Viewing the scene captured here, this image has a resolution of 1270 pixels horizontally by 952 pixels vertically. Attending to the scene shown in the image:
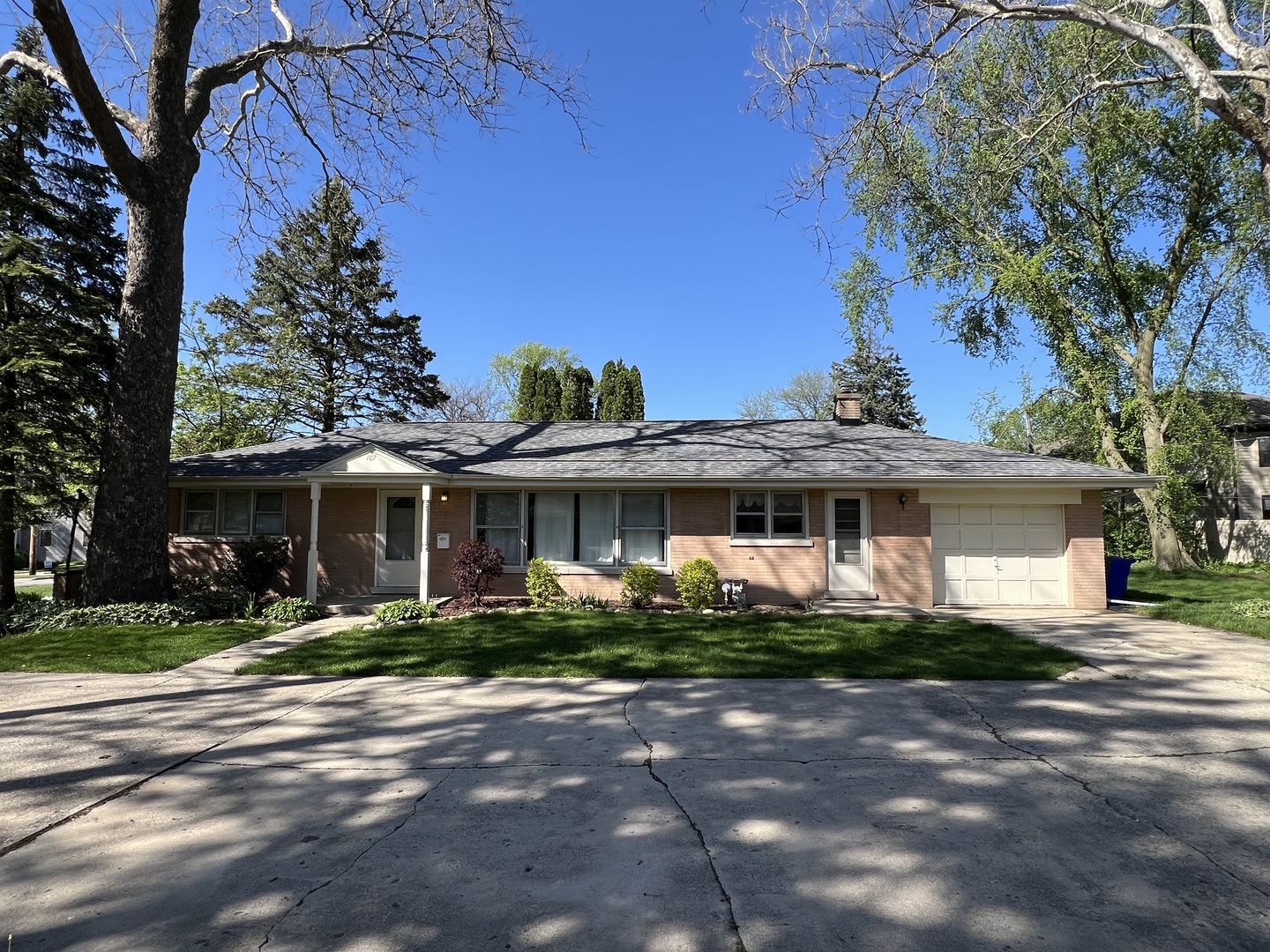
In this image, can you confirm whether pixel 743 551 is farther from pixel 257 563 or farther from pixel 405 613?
pixel 257 563

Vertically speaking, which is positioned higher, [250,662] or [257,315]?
[257,315]

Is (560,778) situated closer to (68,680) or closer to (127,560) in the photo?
(68,680)

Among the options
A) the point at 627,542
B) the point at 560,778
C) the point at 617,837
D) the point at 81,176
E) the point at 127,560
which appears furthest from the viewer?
the point at 81,176

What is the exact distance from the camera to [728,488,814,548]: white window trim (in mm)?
13477

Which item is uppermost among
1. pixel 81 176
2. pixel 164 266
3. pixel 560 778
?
pixel 81 176

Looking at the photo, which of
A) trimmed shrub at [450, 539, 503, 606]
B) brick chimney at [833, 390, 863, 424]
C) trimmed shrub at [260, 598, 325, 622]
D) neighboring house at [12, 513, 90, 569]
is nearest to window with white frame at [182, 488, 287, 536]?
trimmed shrub at [260, 598, 325, 622]

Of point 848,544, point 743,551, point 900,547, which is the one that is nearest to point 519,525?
point 743,551

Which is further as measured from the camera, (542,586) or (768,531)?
(768,531)

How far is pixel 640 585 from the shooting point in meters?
12.8

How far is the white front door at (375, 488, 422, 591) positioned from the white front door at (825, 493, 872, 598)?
28.5 feet

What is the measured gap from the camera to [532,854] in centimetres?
344

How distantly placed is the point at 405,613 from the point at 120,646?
399 cm

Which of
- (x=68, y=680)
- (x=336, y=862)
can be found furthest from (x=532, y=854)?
(x=68, y=680)

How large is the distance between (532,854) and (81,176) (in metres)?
19.1
